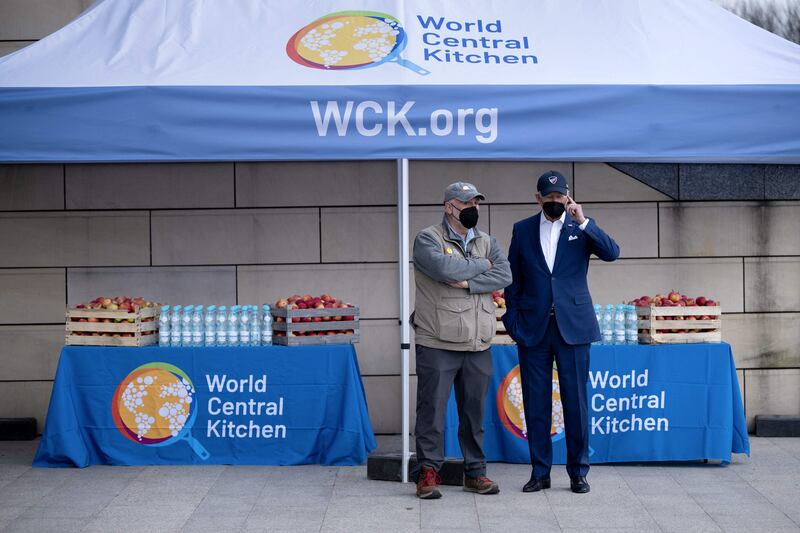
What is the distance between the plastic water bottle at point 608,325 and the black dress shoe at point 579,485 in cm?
118

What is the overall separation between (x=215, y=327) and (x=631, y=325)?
10.1ft

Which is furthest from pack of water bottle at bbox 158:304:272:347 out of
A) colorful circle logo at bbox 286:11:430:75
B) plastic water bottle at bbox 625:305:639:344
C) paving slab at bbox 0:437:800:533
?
plastic water bottle at bbox 625:305:639:344

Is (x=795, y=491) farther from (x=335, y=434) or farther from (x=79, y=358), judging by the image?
(x=79, y=358)

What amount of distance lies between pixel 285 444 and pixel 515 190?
9.99ft

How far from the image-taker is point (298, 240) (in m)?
8.62

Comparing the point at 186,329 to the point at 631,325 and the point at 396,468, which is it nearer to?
the point at 396,468

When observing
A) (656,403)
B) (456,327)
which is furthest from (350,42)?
(656,403)

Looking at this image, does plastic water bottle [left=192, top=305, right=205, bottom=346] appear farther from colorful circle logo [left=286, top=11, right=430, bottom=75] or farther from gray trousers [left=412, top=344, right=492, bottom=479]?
colorful circle logo [left=286, top=11, right=430, bottom=75]

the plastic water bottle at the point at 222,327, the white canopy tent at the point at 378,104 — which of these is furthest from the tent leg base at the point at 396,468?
the white canopy tent at the point at 378,104

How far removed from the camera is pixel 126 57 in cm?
622

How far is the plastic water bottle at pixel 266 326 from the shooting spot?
736 centimetres

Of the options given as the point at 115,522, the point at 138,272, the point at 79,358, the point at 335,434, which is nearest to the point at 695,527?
the point at 335,434

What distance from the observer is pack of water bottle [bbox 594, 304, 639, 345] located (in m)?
7.16

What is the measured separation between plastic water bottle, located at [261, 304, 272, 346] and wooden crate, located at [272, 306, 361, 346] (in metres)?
0.04
